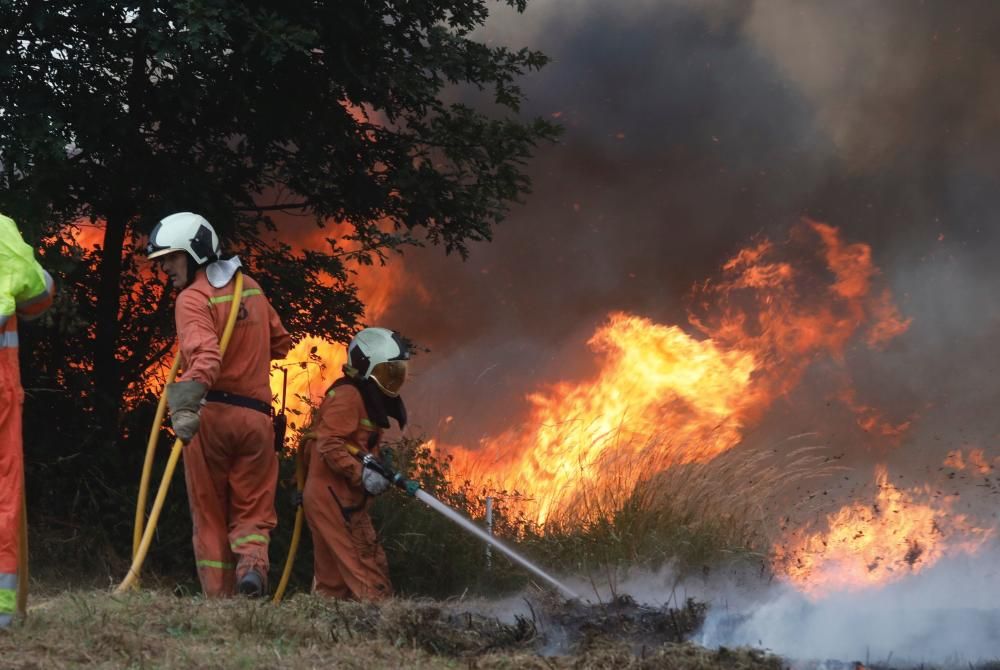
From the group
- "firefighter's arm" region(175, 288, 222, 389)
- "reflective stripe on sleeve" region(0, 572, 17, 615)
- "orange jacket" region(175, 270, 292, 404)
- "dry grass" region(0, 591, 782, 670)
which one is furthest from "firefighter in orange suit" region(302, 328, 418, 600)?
"reflective stripe on sleeve" region(0, 572, 17, 615)

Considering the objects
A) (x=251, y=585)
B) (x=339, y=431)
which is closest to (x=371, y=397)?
(x=339, y=431)

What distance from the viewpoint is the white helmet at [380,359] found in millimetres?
7660

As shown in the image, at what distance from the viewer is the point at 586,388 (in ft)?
38.2

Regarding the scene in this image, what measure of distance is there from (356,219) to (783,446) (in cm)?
398

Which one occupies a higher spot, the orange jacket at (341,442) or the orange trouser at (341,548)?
the orange jacket at (341,442)

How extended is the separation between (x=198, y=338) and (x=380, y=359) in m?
1.46

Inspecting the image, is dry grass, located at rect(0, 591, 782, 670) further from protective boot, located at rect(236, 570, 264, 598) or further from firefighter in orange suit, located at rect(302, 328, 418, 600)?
firefighter in orange suit, located at rect(302, 328, 418, 600)

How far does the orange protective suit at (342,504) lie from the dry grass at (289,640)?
5.96 ft

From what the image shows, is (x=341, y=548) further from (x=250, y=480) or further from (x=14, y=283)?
(x=14, y=283)

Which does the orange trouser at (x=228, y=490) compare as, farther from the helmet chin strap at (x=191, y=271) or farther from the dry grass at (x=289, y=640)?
the dry grass at (x=289, y=640)

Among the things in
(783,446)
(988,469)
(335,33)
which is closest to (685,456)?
(783,446)

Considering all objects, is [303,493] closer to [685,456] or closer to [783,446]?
[685,456]

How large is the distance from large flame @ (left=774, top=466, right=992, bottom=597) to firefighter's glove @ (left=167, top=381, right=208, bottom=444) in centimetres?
393

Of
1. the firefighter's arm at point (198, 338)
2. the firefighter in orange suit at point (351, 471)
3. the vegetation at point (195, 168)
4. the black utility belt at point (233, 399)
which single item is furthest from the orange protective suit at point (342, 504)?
the vegetation at point (195, 168)
